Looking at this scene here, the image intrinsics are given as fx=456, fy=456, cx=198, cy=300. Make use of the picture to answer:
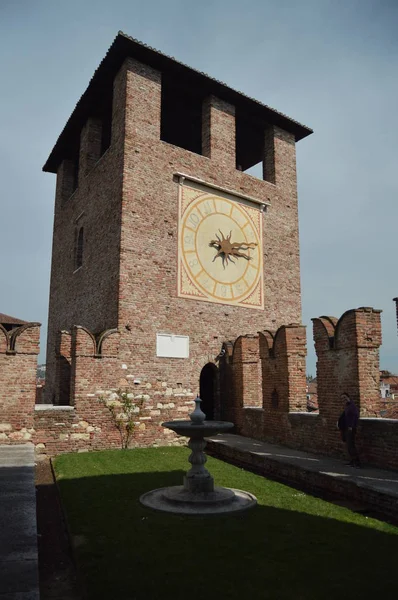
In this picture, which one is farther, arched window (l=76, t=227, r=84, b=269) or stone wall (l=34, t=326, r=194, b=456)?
arched window (l=76, t=227, r=84, b=269)

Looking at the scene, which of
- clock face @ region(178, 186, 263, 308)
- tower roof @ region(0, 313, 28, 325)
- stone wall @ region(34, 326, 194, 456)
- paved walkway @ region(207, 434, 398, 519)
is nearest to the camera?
paved walkway @ region(207, 434, 398, 519)

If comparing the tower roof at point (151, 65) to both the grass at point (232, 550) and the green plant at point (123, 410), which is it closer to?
the green plant at point (123, 410)

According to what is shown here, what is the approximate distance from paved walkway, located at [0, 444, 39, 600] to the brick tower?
15.4 ft

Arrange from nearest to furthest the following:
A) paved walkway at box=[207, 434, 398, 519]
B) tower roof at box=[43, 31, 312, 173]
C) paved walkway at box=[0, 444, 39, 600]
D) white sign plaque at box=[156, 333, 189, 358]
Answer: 1. paved walkway at box=[0, 444, 39, 600]
2. paved walkway at box=[207, 434, 398, 519]
3. white sign plaque at box=[156, 333, 189, 358]
4. tower roof at box=[43, 31, 312, 173]

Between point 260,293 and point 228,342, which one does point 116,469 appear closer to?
point 228,342

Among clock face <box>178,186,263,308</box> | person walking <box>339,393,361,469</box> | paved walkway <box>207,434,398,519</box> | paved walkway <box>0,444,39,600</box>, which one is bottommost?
paved walkway <box>207,434,398,519</box>

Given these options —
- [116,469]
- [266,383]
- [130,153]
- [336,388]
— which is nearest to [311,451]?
[336,388]

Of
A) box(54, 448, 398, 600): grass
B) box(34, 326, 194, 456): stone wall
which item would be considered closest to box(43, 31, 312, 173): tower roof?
box(34, 326, 194, 456): stone wall

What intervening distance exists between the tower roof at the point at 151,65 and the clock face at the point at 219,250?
369cm

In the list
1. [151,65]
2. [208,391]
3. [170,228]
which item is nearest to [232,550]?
[170,228]

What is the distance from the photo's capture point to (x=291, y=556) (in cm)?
464

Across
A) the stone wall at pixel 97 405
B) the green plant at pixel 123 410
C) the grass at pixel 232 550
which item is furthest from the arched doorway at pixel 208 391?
the grass at pixel 232 550

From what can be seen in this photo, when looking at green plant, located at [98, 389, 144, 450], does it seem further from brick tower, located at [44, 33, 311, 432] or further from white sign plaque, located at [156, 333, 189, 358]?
white sign plaque, located at [156, 333, 189, 358]

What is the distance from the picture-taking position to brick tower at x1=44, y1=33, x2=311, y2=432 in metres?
12.6
